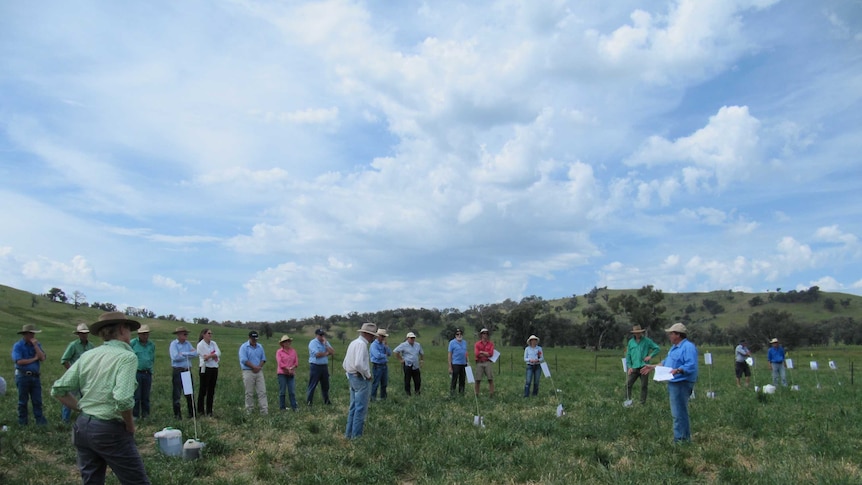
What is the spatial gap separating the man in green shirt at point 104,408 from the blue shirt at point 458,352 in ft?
36.5

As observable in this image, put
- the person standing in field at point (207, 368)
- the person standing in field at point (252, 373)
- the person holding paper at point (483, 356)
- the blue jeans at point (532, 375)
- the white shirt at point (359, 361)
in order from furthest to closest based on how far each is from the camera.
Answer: the blue jeans at point (532, 375) < the person holding paper at point (483, 356) < the person standing in field at point (252, 373) < the person standing in field at point (207, 368) < the white shirt at point (359, 361)

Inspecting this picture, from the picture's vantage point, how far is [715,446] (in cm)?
914

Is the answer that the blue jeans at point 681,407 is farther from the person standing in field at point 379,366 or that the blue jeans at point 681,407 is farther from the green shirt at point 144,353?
the green shirt at point 144,353

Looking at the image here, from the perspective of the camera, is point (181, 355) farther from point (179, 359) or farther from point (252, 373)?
point (252, 373)

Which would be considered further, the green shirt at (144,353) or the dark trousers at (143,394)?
the dark trousers at (143,394)

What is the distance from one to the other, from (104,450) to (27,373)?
25.3ft

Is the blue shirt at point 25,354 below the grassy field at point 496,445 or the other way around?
the other way around

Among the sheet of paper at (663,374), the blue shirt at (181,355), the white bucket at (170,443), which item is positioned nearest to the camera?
the white bucket at (170,443)

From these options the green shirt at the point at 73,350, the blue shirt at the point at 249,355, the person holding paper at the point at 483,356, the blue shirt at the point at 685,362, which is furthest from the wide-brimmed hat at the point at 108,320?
the person holding paper at the point at 483,356

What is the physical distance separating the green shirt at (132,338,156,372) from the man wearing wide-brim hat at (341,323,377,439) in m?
5.16

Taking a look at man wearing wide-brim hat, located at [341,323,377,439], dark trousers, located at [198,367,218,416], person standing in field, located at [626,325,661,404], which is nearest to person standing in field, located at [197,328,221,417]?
dark trousers, located at [198,367,218,416]

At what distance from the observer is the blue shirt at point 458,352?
16.4 metres

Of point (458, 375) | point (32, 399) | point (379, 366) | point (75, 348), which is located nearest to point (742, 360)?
point (458, 375)

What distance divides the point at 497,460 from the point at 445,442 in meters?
1.19
